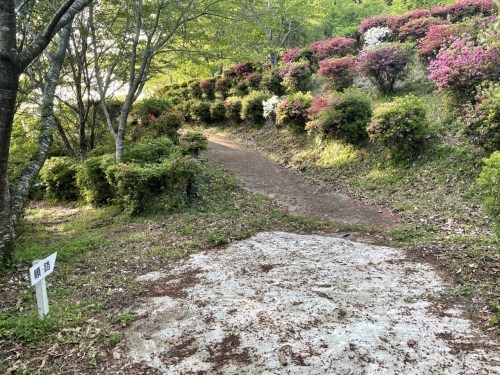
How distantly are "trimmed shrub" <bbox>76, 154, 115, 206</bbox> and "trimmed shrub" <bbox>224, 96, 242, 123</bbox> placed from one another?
321 inches

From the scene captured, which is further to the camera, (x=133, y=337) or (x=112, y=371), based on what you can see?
(x=133, y=337)

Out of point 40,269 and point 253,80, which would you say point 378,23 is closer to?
point 253,80

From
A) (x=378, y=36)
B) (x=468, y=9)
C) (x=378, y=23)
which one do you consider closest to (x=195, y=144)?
(x=378, y=36)

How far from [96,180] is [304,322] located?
7839 millimetres

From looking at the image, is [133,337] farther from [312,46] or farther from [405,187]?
[312,46]

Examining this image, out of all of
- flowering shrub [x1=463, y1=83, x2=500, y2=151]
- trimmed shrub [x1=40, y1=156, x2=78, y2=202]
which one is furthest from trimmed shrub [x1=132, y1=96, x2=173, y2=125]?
flowering shrub [x1=463, y1=83, x2=500, y2=151]

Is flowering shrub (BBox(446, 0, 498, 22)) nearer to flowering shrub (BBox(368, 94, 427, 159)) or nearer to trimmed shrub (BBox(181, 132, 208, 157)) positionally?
flowering shrub (BBox(368, 94, 427, 159))

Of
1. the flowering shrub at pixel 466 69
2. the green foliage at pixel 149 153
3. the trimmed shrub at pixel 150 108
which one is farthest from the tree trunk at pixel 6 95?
the flowering shrub at pixel 466 69

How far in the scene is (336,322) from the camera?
3.64 metres

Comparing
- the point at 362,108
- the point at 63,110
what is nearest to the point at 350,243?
the point at 362,108

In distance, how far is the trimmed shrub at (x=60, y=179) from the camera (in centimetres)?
1092

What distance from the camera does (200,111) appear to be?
19031mm

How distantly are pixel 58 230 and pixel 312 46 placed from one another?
46.8ft

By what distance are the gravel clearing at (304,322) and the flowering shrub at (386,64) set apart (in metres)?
8.40
